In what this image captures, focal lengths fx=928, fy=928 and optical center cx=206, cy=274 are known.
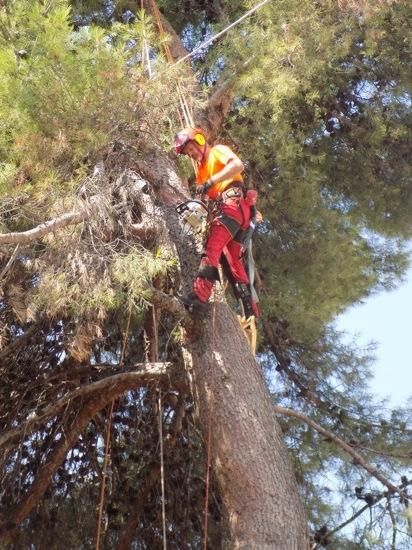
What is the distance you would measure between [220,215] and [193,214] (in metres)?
0.15

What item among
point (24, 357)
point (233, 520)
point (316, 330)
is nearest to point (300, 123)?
point (316, 330)

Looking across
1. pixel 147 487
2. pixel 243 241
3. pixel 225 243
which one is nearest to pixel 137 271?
pixel 225 243

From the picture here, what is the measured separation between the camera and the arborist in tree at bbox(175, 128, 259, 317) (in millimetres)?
3998

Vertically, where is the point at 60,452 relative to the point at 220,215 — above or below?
below

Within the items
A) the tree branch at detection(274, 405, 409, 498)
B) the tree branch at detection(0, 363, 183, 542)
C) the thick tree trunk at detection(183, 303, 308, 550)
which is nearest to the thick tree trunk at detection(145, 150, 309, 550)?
the thick tree trunk at detection(183, 303, 308, 550)

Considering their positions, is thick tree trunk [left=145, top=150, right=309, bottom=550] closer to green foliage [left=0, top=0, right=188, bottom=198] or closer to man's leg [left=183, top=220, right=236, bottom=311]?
man's leg [left=183, top=220, right=236, bottom=311]

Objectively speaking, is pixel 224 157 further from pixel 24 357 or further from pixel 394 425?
pixel 394 425

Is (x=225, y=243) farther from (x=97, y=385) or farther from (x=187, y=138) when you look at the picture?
(x=97, y=385)

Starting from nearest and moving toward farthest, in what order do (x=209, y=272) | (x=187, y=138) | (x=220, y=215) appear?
1. (x=209, y=272)
2. (x=220, y=215)
3. (x=187, y=138)

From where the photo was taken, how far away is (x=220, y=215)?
4.20 m

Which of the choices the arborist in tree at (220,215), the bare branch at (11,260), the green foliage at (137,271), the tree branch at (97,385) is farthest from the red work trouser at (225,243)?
the bare branch at (11,260)

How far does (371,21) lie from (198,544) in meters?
3.18

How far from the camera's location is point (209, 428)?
3.71 m

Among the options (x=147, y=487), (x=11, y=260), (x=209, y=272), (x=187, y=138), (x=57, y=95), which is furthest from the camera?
(x=147, y=487)
